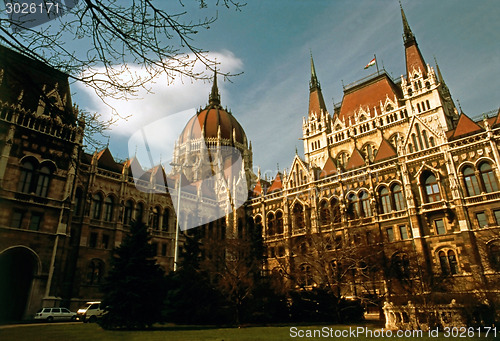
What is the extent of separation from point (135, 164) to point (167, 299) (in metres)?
21.5

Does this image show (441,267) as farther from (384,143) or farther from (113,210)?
(113,210)

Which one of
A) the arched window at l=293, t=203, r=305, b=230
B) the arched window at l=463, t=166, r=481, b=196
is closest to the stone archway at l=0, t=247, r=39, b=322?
the arched window at l=293, t=203, r=305, b=230

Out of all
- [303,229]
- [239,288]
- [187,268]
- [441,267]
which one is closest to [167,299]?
[187,268]

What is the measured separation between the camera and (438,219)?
2595 centimetres

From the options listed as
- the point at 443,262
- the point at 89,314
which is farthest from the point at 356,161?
the point at 89,314

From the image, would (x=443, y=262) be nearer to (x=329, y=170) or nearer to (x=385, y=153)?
(x=385, y=153)

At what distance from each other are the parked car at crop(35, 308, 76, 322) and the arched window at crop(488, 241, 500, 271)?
1171 inches

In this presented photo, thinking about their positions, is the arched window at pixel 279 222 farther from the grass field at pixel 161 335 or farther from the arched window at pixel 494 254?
the grass field at pixel 161 335

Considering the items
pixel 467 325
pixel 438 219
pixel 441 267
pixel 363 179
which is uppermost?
pixel 363 179

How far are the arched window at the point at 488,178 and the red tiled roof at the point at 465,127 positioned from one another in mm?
3259

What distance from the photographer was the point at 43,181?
25.9 metres

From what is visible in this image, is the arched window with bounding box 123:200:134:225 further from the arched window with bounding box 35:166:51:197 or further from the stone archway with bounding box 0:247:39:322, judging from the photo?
the stone archway with bounding box 0:247:39:322

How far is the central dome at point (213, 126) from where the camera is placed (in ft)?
191

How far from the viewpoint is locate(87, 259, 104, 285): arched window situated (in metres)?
28.4
